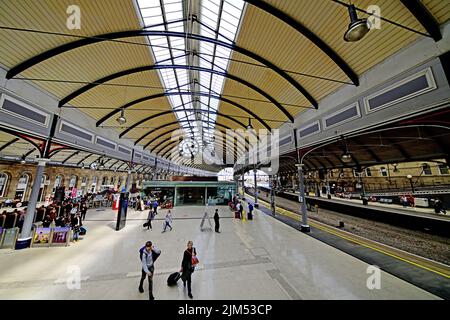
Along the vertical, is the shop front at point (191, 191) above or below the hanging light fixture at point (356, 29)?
below

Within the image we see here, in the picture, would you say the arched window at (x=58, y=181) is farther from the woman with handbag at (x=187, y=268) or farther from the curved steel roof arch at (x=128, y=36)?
the woman with handbag at (x=187, y=268)

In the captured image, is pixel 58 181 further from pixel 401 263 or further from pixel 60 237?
pixel 401 263

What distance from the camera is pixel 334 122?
7.43 meters

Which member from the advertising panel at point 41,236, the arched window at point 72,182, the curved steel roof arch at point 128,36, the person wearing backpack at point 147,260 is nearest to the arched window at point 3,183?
the arched window at point 72,182

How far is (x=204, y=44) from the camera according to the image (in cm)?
962

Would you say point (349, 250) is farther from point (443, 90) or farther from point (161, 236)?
point (161, 236)

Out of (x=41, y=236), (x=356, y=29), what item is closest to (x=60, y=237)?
(x=41, y=236)

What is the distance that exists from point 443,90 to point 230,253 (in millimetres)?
8108

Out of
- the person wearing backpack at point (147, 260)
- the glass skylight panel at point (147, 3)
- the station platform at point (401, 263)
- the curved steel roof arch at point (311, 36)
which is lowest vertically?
the station platform at point (401, 263)

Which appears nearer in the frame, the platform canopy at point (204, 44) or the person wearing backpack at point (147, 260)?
the person wearing backpack at point (147, 260)

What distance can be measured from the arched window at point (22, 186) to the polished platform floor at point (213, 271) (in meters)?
15.6

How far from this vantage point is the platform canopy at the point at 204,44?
5.20 metres

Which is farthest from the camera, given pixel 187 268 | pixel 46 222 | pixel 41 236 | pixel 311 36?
pixel 46 222

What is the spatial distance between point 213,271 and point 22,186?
24.1m
